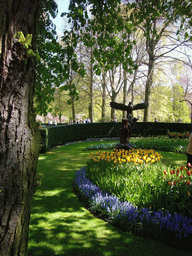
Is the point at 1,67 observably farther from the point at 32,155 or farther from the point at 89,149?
the point at 89,149

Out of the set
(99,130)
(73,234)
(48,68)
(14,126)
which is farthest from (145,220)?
(99,130)

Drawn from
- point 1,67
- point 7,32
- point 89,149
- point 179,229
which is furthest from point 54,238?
point 89,149

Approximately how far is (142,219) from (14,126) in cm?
269

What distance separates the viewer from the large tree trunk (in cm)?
146

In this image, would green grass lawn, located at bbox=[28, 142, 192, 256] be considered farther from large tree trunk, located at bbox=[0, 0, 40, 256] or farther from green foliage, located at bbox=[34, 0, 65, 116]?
green foliage, located at bbox=[34, 0, 65, 116]

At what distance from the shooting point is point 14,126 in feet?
5.01

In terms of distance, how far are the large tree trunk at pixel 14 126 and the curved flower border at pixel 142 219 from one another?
219 centimetres

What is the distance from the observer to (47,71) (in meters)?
4.45

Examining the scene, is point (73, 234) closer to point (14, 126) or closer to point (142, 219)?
point (142, 219)

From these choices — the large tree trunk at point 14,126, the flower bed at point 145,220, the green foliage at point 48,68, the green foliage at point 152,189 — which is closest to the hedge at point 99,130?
the green foliage at point 48,68

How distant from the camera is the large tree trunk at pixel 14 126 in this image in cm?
146

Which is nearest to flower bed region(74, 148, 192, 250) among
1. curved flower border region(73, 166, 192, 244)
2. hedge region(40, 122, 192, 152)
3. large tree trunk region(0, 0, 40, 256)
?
curved flower border region(73, 166, 192, 244)

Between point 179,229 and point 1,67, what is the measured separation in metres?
3.20

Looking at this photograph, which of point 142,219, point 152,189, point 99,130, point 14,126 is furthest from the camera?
point 99,130
